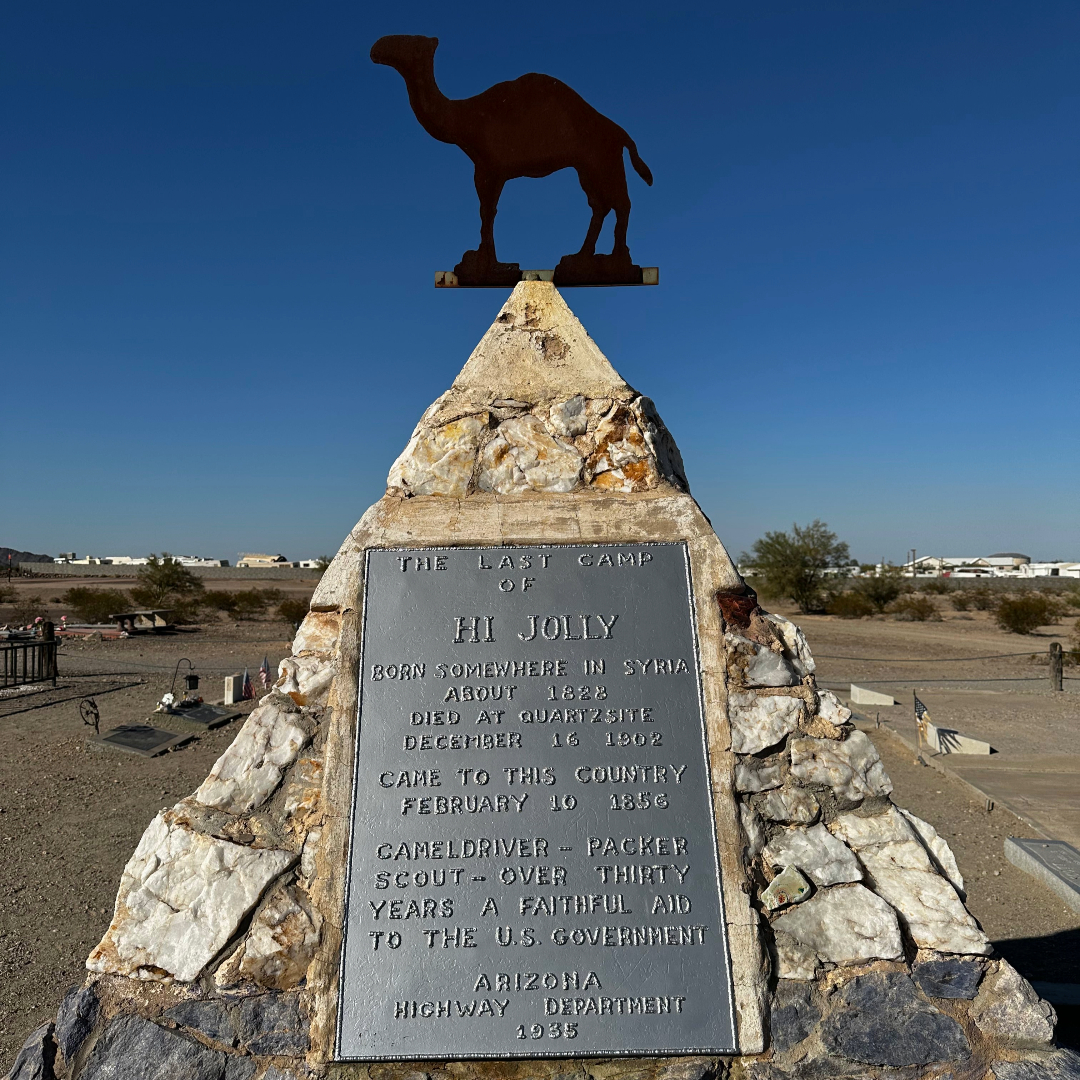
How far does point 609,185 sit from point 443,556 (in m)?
1.98

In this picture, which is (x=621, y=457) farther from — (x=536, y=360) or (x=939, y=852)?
(x=939, y=852)

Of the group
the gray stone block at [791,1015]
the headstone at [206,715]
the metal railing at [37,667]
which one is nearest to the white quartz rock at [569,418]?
the gray stone block at [791,1015]

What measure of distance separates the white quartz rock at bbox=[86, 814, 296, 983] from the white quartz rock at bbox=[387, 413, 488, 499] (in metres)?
1.38

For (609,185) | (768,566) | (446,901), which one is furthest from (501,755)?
(768,566)

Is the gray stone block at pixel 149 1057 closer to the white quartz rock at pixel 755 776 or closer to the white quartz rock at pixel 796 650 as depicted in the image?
the white quartz rock at pixel 755 776

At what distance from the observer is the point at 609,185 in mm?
3479

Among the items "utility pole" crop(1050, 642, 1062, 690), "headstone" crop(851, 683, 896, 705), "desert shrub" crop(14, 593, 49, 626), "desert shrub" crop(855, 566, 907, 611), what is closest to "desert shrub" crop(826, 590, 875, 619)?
"desert shrub" crop(855, 566, 907, 611)

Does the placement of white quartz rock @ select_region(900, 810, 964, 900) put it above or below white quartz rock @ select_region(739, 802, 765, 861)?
below

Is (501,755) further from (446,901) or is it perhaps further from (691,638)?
(691,638)

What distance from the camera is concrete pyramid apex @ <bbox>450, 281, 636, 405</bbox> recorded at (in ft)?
10.3

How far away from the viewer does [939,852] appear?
2.47 meters

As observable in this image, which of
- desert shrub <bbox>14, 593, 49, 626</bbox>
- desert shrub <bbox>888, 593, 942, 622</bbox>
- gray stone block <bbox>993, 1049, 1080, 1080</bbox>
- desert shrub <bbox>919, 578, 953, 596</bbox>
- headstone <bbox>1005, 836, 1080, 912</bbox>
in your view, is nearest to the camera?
gray stone block <bbox>993, 1049, 1080, 1080</bbox>

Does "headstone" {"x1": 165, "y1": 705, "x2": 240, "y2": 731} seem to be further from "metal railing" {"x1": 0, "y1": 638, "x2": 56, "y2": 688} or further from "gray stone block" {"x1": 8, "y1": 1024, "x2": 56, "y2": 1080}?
"gray stone block" {"x1": 8, "y1": 1024, "x2": 56, "y2": 1080}

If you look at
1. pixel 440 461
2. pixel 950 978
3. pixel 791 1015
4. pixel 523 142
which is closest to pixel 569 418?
pixel 440 461
